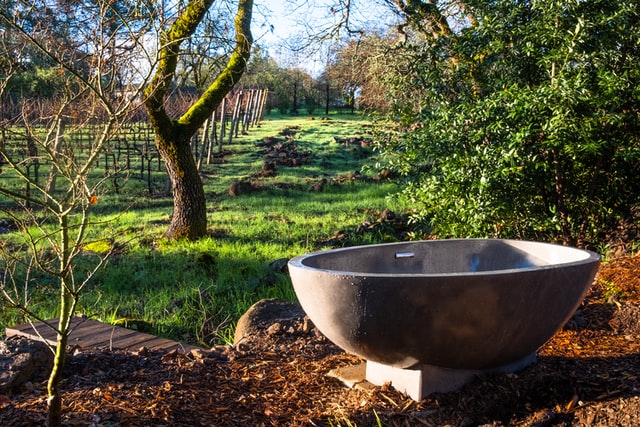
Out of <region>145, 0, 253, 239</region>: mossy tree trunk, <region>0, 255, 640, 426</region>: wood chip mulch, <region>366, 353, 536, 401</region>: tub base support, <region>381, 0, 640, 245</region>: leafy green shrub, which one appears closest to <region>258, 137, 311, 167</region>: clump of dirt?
<region>145, 0, 253, 239</region>: mossy tree trunk

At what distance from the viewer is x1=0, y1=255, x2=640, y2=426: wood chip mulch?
285 cm

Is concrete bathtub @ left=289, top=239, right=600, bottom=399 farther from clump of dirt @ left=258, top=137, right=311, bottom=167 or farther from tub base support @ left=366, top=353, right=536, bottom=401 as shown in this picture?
clump of dirt @ left=258, top=137, right=311, bottom=167

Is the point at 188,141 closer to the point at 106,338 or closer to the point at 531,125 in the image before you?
the point at 106,338

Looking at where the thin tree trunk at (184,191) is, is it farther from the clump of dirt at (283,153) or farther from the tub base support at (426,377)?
the clump of dirt at (283,153)

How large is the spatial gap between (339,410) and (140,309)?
400 cm

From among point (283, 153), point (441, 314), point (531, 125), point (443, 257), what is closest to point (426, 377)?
point (441, 314)

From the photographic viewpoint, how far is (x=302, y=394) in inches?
131

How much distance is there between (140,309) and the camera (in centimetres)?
656

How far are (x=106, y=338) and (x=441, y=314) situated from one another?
2659mm

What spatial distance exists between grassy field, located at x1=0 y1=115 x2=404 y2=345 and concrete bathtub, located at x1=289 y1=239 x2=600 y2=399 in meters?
1.10

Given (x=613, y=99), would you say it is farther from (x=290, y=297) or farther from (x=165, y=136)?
(x=165, y=136)

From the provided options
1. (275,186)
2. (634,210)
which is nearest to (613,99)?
(634,210)

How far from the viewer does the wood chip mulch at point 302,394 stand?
285 centimetres

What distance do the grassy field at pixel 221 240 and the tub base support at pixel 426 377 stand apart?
150 centimetres
